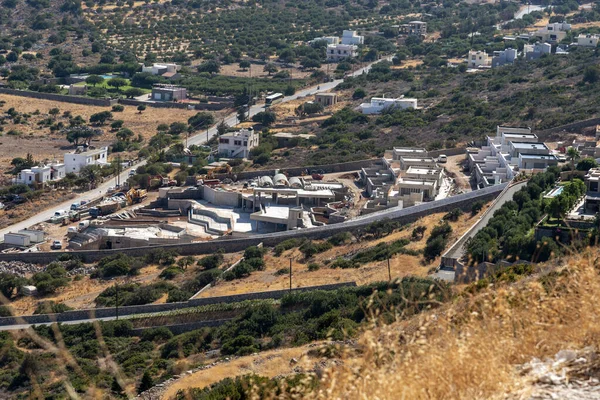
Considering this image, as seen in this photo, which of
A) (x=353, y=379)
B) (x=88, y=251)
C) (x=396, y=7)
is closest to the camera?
(x=353, y=379)

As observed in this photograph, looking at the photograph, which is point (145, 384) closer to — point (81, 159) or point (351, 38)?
point (81, 159)

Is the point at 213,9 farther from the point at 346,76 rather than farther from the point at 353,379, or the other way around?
the point at 353,379

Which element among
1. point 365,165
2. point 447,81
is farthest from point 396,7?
point 365,165

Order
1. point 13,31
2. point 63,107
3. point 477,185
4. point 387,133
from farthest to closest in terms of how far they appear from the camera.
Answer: point 13,31 < point 63,107 < point 387,133 < point 477,185

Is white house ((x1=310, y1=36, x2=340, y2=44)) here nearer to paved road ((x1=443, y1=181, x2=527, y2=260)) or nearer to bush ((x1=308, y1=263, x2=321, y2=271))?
paved road ((x1=443, y1=181, x2=527, y2=260))

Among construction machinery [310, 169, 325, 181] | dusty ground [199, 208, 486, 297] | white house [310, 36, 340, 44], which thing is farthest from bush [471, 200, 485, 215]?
white house [310, 36, 340, 44]

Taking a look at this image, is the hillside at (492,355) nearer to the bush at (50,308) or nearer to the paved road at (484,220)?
the paved road at (484,220)

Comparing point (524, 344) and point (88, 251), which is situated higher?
point (524, 344)
